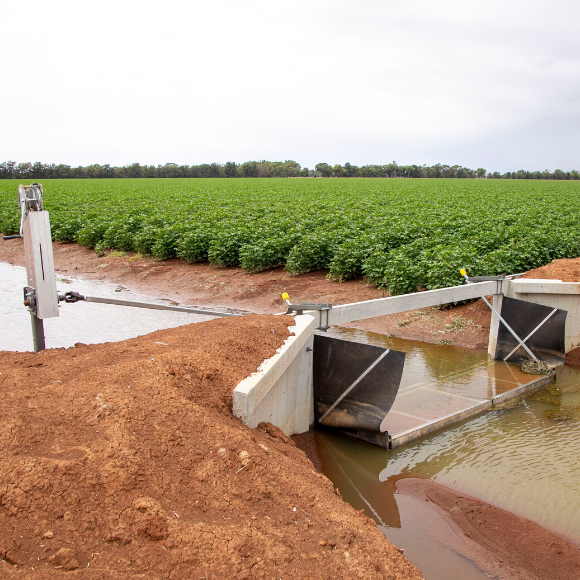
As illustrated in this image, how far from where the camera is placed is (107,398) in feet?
10.3

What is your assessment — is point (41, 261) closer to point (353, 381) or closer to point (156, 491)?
point (156, 491)

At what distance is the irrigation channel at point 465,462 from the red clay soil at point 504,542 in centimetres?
10

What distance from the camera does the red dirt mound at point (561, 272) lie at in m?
8.57

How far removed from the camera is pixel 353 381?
17.2 feet

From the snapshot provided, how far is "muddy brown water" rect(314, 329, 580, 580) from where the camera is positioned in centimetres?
376

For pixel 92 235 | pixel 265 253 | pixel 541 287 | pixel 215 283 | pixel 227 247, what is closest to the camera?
pixel 541 287

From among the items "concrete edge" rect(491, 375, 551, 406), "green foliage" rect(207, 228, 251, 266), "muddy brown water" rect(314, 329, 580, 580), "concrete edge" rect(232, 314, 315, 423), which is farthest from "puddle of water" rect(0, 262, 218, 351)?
"concrete edge" rect(491, 375, 551, 406)

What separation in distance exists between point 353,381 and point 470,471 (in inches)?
49.8

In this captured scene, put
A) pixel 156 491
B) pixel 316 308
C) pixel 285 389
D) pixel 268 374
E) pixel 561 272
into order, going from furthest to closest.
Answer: pixel 561 272
pixel 316 308
pixel 285 389
pixel 268 374
pixel 156 491

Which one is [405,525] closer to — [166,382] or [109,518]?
[166,382]

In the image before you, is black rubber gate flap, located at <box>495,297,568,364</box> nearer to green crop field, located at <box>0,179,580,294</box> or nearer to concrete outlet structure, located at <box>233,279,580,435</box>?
concrete outlet structure, located at <box>233,279,580,435</box>

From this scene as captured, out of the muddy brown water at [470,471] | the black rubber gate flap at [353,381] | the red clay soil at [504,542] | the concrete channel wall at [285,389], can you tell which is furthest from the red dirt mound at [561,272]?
the red clay soil at [504,542]

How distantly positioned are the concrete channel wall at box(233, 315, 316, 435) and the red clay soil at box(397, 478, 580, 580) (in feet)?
4.16

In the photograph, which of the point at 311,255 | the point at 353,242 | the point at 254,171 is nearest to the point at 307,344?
the point at 353,242
